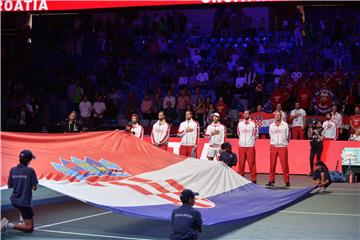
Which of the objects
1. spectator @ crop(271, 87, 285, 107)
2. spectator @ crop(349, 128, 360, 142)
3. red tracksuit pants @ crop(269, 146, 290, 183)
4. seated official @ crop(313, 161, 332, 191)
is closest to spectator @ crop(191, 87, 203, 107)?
spectator @ crop(271, 87, 285, 107)

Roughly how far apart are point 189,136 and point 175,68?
30.0ft

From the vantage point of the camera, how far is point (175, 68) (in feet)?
89.6

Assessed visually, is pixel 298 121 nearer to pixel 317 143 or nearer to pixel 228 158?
pixel 317 143

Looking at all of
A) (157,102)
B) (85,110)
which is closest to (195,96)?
(157,102)

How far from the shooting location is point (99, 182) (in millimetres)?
11609

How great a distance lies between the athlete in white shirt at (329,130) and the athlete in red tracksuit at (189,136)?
14.8ft

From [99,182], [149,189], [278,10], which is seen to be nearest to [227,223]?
[149,189]

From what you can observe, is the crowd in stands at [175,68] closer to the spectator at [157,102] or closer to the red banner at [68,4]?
the spectator at [157,102]

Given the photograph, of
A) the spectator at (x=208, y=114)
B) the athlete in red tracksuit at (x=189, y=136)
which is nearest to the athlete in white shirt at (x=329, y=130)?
the spectator at (x=208, y=114)

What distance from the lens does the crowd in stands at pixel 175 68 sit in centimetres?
2389

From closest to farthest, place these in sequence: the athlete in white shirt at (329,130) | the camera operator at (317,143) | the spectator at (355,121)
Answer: the camera operator at (317,143) < the spectator at (355,121) < the athlete in white shirt at (329,130)

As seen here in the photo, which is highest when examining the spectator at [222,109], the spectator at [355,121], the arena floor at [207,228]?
the spectator at [222,109]

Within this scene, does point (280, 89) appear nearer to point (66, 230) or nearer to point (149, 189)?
point (149, 189)

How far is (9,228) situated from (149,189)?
2699mm
